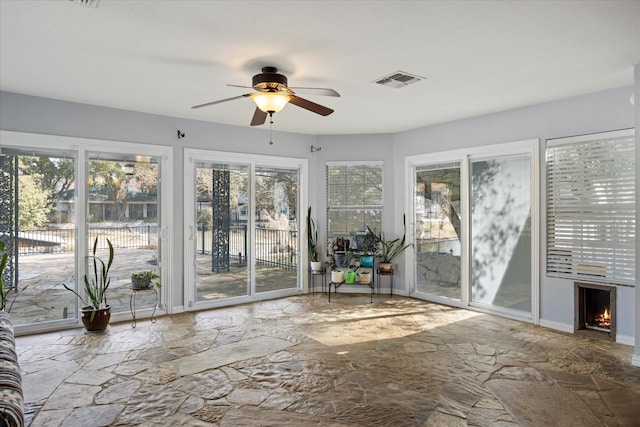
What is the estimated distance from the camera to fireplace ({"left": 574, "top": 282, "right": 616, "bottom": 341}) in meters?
4.14

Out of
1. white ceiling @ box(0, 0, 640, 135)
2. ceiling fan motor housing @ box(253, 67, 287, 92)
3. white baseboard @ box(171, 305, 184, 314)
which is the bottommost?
white baseboard @ box(171, 305, 184, 314)

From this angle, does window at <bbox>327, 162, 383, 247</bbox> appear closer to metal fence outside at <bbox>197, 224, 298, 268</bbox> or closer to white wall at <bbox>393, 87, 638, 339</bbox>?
metal fence outside at <bbox>197, 224, 298, 268</bbox>

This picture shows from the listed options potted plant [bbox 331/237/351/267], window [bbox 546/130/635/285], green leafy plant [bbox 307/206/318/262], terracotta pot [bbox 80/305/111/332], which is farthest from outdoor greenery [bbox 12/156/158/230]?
window [bbox 546/130/635/285]

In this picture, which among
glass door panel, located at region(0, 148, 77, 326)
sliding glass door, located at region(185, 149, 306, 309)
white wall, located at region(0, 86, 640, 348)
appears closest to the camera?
white wall, located at region(0, 86, 640, 348)

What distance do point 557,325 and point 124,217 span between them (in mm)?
5056

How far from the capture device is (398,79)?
3717mm

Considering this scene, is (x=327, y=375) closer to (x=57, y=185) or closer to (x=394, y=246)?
(x=394, y=246)

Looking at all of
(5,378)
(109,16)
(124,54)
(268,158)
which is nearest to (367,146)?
(268,158)

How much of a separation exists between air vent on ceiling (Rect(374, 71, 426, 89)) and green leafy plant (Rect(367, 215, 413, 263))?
2.63 meters

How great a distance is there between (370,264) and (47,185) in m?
4.15

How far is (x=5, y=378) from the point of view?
1758 mm

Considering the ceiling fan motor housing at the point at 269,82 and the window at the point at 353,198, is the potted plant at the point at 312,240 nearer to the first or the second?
the window at the point at 353,198

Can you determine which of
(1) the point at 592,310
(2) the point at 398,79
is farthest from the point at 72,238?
(1) the point at 592,310

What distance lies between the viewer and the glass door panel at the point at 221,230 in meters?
5.40
